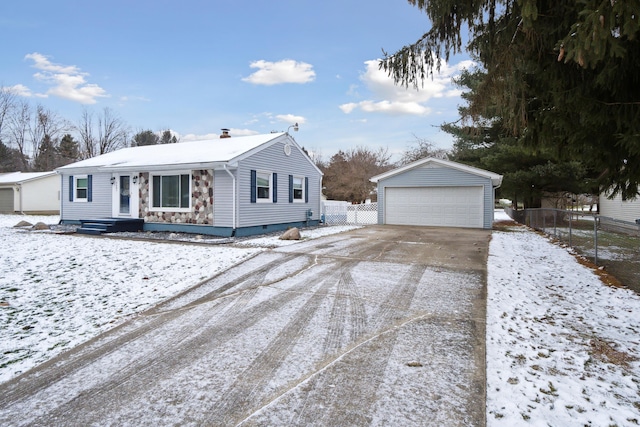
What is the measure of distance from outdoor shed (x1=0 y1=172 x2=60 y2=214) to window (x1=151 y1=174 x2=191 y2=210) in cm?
1842

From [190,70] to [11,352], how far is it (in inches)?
543

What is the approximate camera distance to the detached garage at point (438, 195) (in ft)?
48.9

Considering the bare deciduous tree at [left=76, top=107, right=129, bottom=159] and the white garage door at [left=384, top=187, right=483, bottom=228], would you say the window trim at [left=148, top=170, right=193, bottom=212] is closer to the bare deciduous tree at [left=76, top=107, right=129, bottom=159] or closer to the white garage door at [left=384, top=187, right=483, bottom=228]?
the white garage door at [left=384, top=187, right=483, bottom=228]

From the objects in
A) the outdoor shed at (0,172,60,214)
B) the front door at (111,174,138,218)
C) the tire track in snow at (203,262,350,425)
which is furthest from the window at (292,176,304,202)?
the outdoor shed at (0,172,60,214)

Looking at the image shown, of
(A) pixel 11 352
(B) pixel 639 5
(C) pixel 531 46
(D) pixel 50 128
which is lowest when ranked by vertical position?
(A) pixel 11 352

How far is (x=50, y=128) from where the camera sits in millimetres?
36719

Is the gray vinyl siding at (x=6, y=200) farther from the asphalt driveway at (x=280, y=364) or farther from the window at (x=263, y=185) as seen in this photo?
the asphalt driveway at (x=280, y=364)

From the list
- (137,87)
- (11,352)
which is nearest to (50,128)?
(137,87)

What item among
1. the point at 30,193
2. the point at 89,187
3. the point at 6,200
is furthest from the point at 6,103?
the point at 89,187

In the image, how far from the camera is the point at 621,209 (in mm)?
17297

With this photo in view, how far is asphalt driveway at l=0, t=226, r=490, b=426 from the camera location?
2.22 meters

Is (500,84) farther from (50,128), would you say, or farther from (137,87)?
(50,128)

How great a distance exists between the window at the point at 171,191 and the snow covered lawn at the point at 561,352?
993cm

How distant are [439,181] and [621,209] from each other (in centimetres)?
1014
